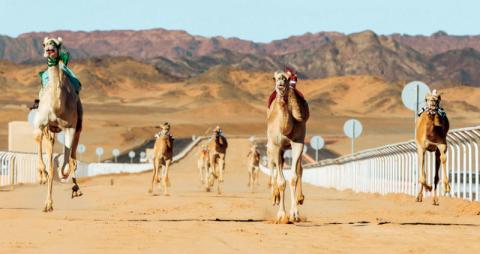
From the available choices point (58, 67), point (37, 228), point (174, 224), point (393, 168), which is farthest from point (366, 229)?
point (393, 168)

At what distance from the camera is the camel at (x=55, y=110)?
738 inches

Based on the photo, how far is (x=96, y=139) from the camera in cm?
18112

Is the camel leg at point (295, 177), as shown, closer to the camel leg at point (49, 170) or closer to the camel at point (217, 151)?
the camel leg at point (49, 170)

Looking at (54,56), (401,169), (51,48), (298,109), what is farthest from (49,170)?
(401,169)

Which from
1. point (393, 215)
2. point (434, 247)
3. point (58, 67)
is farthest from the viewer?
point (393, 215)

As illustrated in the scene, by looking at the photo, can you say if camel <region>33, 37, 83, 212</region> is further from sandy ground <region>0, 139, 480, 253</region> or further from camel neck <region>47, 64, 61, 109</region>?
sandy ground <region>0, 139, 480, 253</region>

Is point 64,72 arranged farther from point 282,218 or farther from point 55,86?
point 282,218

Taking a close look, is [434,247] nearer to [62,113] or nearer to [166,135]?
[62,113]

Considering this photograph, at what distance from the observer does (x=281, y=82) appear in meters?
17.3

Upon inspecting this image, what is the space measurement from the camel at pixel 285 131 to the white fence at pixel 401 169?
5.23 m

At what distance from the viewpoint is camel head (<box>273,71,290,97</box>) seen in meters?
17.3

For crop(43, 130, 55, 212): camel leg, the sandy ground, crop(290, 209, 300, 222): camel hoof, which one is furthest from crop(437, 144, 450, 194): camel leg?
crop(43, 130, 55, 212): camel leg

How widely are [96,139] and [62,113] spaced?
536 feet

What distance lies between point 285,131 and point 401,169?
16608mm
